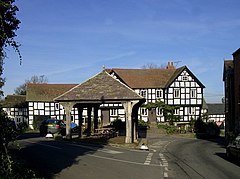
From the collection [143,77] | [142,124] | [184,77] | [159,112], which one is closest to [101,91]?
[142,124]

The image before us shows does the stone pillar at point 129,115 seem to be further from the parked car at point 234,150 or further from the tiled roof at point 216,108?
the tiled roof at point 216,108

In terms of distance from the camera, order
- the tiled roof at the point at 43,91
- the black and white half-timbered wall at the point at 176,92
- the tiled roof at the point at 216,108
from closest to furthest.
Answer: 1. the black and white half-timbered wall at the point at 176,92
2. the tiled roof at the point at 43,91
3. the tiled roof at the point at 216,108

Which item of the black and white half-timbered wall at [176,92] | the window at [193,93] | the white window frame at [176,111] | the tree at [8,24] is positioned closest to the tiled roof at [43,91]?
the black and white half-timbered wall at [176,92]

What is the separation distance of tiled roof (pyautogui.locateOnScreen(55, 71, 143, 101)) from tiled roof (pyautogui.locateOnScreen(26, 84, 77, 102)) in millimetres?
32438

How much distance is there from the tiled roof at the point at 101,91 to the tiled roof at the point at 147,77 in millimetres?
29118

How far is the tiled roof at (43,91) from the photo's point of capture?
58375mm

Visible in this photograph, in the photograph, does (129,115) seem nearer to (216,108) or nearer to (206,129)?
(206,129)

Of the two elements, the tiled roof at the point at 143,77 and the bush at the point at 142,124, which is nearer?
the bush at the point at 142,124

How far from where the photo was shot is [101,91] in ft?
85.7

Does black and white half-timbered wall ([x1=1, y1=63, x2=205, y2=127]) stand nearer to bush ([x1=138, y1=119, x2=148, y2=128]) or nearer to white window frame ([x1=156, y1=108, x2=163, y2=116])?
white window frame ([x1=156, y1=108, x2=163, y2=116])

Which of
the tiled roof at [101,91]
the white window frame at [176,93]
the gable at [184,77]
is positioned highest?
the gable at [184,77]

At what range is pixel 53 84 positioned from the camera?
6388cm

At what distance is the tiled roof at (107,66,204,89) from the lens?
5672 centimetres

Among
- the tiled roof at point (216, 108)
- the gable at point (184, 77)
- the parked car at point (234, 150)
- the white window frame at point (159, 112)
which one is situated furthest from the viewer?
the tiled roof at point (216, 108)
